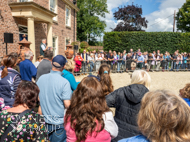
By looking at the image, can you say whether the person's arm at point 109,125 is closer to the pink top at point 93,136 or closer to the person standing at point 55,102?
the pink top at point 93,136

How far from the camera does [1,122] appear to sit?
5.49 feet

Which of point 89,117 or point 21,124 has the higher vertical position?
point 89,117

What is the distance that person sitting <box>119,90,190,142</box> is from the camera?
1.09 meters

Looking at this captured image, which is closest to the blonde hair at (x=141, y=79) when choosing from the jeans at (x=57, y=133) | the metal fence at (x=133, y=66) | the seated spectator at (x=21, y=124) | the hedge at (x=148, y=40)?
the jeans at (x=57, y=133)

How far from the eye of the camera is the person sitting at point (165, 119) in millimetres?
1086

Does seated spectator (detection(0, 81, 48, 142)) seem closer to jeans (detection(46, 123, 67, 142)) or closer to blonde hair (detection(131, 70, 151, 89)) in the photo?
jeans (detection(46, 123, 67, 142))

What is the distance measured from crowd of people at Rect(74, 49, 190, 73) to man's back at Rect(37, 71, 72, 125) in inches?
358

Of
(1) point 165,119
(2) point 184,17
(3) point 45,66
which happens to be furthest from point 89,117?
(2) point 184,17

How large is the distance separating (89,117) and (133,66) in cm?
1270

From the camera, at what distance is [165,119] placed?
43.3 inches

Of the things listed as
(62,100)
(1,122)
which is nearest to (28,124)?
(1,122)

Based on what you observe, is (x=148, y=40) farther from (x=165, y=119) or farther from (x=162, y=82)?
(x=165, y=119)

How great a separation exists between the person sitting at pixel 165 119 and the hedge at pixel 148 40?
1915 centimetres

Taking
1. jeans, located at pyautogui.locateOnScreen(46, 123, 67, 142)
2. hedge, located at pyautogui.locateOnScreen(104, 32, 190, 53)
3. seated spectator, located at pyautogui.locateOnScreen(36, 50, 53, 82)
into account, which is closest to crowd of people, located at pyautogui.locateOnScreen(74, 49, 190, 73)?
hedge, located at pyautogui.locateOnScreen(104, 32, 190, 53)
